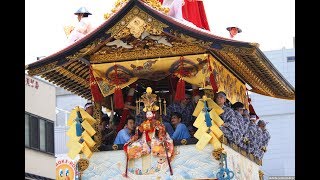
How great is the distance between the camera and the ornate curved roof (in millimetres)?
15086


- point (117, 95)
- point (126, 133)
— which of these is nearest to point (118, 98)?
point (117, 95)

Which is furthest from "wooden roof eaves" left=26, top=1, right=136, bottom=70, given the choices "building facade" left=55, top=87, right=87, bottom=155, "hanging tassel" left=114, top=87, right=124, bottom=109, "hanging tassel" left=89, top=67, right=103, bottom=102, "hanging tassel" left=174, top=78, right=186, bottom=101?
"building facade" left=55, top=87, right=87, bottom=155

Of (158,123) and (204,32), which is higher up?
(204,32)

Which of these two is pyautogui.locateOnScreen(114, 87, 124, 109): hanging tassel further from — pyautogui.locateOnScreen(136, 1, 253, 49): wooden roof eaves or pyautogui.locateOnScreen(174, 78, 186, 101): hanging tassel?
pyautogui.locateOnScreen(136, 1, 253, 49): wooden roof eaves

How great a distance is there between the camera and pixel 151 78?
16.5m

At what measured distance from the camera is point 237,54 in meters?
15.4

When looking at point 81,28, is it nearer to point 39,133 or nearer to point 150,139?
point 150,139

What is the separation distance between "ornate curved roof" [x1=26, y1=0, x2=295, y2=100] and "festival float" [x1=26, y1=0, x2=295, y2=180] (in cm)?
1

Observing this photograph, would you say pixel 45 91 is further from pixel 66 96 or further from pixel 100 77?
pixel 100 77

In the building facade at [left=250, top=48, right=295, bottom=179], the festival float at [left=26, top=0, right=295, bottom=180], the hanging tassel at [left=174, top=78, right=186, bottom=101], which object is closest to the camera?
the festival float at [left=26, top=0, right=295, bottom=180]

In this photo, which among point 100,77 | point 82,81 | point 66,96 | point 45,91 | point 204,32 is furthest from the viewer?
point 66,96
